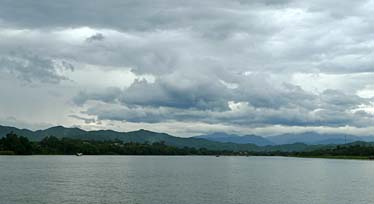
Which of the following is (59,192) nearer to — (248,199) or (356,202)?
(248,199)

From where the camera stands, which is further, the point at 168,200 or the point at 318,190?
the point at 318,190

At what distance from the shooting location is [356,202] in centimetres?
6844

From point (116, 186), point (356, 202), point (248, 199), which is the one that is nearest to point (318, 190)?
point (356, 202)

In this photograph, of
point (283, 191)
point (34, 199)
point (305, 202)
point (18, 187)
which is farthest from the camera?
point (283, 191)

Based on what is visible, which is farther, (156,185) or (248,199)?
(156,185)

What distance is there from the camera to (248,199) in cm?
6675

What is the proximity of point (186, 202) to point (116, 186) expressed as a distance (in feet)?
70.1

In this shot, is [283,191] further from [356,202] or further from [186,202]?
[186,202]

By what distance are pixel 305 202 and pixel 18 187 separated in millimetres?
41145

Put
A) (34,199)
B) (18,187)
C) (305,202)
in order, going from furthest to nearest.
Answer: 1. (18,187)
2. (305,202)
3. (34,199)

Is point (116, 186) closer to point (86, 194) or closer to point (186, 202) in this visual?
point (86, 194)

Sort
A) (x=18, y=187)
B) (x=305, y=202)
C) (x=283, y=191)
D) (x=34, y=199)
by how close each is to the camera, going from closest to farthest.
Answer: (x=34, y=199) < (x=305, y=202) < (x=18, y=187) < (x=283, y=191)

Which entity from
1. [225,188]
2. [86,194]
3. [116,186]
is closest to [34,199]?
[86,194]

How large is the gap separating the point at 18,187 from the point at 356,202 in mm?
48131
